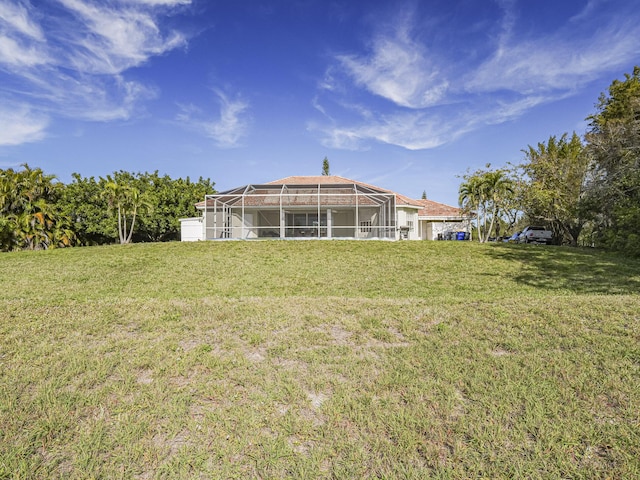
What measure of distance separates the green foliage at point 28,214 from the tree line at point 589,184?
91.2 feet

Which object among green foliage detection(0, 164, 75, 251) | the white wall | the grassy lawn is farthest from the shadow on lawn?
green foliage detection(0, 164, 75, 251)

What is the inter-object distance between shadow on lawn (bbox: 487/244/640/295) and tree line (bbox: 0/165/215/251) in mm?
24091

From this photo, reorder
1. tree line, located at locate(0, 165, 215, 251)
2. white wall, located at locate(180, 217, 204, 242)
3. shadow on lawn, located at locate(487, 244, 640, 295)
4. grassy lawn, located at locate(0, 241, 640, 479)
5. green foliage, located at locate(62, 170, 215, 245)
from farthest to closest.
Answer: green foliage, located at locate(62, 170, 215, 245) < white wall, located at locate(180, 217, 204, 242) < tree line, located at locate(0, 165, 215, 251) < shadow on lawn, located at locate(487, 244, 640, 295) < grassy lawn, located at locate(0, 241, 640, 479)

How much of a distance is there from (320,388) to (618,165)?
882 inches

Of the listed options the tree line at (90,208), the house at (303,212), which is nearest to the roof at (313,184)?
the house at (303,212)

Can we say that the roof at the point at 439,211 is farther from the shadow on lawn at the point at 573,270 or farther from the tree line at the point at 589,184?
the shadow on lawn at the point at 573,270

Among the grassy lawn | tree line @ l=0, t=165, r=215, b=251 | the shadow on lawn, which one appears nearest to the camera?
the grassy lawn

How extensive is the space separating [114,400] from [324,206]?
1780 centimetres

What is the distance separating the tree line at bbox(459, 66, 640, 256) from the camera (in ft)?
55.3

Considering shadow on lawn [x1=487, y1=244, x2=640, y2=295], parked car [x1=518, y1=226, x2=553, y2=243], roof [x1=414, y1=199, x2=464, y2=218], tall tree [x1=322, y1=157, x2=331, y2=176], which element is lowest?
shadow on lawn [x1=487, y1=244, x2=640, y2=295]

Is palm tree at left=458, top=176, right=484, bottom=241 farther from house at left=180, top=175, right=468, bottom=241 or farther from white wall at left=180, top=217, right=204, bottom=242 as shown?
white wall at left=180, top=217, right=204, bottom=242

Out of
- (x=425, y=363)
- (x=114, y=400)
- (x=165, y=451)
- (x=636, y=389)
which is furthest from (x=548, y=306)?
(x=114, y=400)

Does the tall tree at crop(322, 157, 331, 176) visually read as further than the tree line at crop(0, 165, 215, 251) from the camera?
Yes

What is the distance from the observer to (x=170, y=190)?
3148cm
